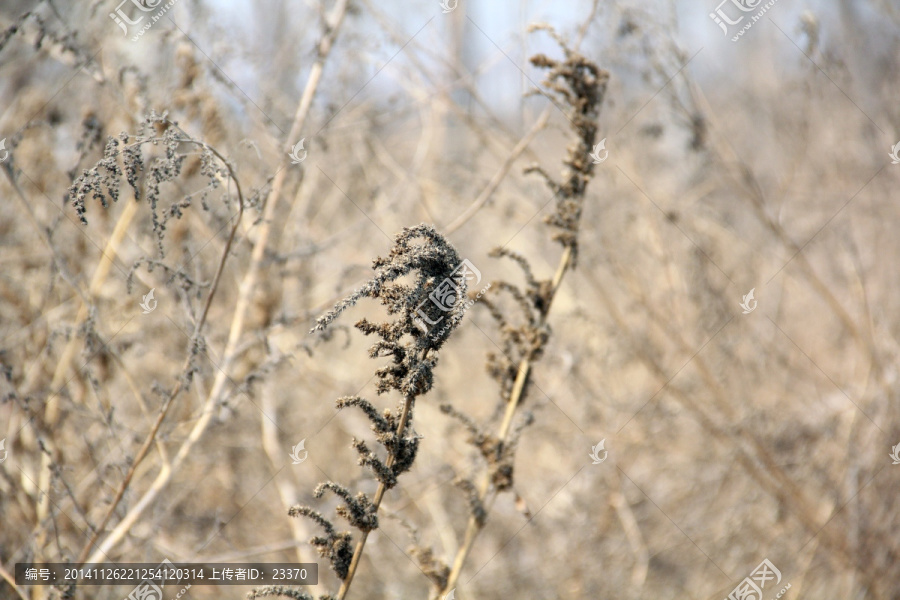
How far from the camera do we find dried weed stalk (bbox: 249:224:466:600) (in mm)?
1526

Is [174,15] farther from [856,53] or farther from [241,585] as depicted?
[856,53]

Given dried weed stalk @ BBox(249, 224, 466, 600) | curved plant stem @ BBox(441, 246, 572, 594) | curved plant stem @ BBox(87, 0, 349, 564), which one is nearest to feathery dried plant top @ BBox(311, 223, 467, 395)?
dried weed stalk @ BBox(249, 224, 466, 600)

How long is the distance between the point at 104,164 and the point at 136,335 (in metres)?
1.88

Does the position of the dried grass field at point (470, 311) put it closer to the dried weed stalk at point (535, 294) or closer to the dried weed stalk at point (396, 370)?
the dried weed stalk at point (535, 294)

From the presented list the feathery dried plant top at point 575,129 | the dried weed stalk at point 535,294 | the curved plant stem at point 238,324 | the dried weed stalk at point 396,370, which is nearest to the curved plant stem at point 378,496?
the dried weed stalk at point 396,370

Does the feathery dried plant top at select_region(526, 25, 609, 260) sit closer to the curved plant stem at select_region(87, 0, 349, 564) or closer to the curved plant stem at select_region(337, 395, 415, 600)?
the curved plant stem at select_region(337, 395, 415, 600)

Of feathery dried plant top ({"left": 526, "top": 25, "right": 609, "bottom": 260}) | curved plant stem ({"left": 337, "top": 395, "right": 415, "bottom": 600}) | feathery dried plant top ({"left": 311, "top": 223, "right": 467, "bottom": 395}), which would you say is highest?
feathery dried plant top ({"left": 526, "top": 25, "right": 609, "bottom": 260})

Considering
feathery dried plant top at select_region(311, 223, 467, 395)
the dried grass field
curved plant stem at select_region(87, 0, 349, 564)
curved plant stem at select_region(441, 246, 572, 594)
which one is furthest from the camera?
the dried grass field

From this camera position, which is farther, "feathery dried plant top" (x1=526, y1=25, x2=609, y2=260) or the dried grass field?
the dried grass field

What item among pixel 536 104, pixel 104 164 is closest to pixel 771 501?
pixel 536 104

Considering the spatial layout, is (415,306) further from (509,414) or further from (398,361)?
(509,414)

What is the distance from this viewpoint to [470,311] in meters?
2.62

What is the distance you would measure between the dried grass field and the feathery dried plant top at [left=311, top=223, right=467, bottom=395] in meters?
0.54

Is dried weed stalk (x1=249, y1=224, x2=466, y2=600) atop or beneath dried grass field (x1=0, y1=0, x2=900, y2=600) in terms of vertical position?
beneath
